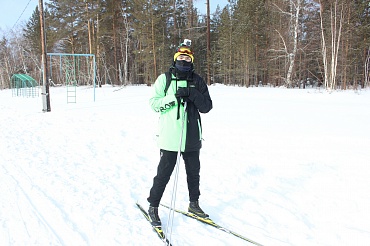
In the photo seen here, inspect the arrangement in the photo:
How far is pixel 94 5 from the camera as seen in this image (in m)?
25.2

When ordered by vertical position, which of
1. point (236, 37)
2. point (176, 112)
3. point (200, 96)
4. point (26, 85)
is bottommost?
point (176, 112)

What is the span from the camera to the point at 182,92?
106 inches

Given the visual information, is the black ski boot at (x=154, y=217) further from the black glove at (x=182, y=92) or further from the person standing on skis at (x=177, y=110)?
the black glove at (x=182, y=92)

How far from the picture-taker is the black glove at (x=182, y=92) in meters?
2.70

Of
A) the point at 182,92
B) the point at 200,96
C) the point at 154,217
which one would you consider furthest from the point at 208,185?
the point at 182,92

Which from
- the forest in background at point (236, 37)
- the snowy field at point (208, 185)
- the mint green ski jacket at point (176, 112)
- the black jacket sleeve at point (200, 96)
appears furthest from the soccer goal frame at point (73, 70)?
the black jacket sleeve at point (200, 96)

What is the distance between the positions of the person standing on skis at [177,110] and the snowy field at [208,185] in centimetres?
61

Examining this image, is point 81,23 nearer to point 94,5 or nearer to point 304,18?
point 94,5

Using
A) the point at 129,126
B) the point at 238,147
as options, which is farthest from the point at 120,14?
the point at 238,147

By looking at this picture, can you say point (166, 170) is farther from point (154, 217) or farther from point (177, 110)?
point (177, 110)

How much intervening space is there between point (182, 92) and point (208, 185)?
6.27ft

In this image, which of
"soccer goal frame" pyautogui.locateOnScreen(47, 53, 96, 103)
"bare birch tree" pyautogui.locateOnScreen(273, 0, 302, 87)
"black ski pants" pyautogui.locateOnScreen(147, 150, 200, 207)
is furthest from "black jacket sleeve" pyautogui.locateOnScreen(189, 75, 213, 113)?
"bare birch tree" pyautogui.locateOnScreen(273, 0, 302, 87)

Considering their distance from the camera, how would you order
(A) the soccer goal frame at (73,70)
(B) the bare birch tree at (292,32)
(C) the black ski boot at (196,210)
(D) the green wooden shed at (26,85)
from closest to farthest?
(C) the black ski boot at (196,210) → (A) the soccer goal frame at (73,70) → (B) the bare birch tree at (292,32) → (D) the green wooden shed at (26,85)

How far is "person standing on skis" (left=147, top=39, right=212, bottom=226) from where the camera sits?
2787 millimetres
